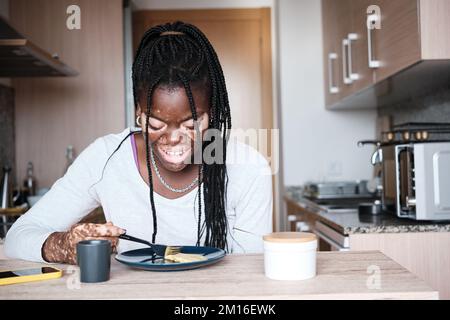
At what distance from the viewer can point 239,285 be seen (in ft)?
3.01

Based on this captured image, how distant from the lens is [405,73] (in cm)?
204

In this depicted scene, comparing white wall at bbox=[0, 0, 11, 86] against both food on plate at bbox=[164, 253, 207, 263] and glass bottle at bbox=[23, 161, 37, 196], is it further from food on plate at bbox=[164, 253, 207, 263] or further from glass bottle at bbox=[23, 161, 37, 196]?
food on plate at bbox=[164, 253, 207, 263]

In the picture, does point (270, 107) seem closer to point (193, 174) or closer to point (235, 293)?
point (193, 174)

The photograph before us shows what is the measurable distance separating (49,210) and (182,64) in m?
0.49

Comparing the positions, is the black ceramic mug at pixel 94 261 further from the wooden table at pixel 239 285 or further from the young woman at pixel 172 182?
the young woman at pixel 172 182

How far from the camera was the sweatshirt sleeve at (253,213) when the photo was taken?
136cm

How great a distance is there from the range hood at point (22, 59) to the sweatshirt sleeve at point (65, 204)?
0.90 metres

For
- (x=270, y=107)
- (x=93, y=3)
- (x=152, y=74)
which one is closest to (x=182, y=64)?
(x=152, y=74)

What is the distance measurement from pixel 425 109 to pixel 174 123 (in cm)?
187

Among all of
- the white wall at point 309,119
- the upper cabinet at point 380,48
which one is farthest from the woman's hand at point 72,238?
the white wall at point 309,119

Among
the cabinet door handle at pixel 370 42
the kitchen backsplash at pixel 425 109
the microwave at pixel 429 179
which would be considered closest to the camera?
the microwave at pixel 429 179

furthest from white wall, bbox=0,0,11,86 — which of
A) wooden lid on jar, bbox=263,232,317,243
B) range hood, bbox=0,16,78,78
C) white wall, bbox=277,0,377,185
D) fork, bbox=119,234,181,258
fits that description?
wooden lid on jar, bbox=263,232,317,243

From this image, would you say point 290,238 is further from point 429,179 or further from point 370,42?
point 370,42

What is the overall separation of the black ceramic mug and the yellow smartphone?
0.22ft
